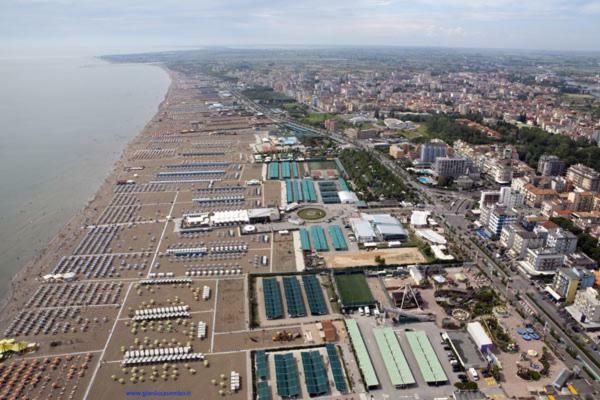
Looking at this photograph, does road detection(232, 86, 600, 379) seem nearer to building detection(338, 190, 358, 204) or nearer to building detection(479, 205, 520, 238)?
building detection(479, 205, 520, 238)

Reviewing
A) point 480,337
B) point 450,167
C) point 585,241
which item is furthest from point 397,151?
point 480,337

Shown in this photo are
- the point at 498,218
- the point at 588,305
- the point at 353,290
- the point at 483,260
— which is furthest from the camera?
the point at 498,218

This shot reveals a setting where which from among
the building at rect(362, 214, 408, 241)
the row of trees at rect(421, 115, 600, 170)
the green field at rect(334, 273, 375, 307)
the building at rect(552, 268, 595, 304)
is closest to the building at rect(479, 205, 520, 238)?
the building at rect(362, 214, 408, 241)

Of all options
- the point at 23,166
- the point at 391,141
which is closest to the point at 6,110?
the point at 23,166

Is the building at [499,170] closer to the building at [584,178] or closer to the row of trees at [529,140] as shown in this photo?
the building at [584,178]

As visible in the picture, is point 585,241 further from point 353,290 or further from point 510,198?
point 353,290

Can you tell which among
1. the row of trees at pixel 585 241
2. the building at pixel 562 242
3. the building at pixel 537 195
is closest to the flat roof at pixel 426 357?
the building at pixel 562 242

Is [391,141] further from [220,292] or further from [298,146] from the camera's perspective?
[220,292]

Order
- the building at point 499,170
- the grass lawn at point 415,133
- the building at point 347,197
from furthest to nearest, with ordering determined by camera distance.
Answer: the grass lawn at point 415,133
the building at point 499,170
the building at point 347,197
